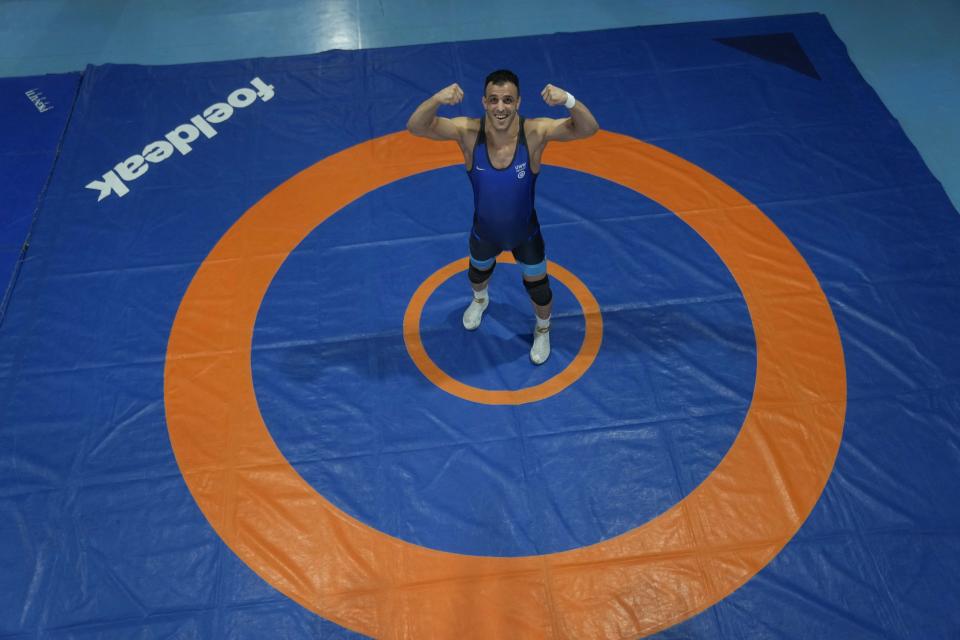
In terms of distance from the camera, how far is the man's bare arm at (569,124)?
3.62 meters

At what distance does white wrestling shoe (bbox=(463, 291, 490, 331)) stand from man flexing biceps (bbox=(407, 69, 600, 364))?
522 mm

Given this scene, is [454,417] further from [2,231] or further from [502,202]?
[2,231]

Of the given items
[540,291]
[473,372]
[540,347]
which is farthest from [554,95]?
[473,372]

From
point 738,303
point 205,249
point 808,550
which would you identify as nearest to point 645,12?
point 738,303

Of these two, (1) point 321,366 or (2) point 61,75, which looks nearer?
(1) point 321,366

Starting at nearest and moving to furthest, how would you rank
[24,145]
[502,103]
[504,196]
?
[502,103] → [504,196] → [24,145]

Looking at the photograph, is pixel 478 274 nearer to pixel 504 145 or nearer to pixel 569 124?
pixel 504 145

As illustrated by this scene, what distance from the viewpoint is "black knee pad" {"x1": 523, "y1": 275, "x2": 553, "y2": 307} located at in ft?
14.4

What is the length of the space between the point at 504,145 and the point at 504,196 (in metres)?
0.27

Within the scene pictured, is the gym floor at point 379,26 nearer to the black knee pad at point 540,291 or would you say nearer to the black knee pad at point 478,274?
the black knee pad at point 478,274

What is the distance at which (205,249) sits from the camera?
5.19 metres

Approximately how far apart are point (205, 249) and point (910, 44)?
20.5 ft

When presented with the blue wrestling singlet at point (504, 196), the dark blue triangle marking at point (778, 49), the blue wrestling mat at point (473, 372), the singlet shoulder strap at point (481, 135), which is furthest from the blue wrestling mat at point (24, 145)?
the dark blue triangle marking at point (778, 49)

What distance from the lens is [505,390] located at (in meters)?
4.52
